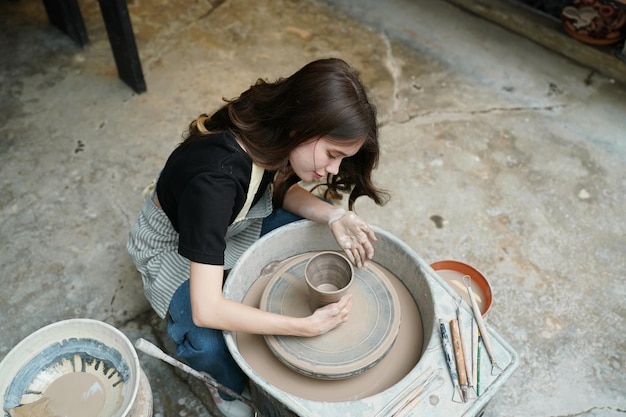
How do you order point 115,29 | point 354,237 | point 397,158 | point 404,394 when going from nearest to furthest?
1. point 404,394
2. point 354,237
3. point 397,158
4. point 115,29

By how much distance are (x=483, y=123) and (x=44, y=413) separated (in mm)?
2341

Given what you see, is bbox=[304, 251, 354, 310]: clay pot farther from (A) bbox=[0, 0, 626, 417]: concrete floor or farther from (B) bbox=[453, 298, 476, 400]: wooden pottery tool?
(A) bbox=[0, 0, 626, 417]: concrete floor

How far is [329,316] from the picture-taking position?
1511 millimetres

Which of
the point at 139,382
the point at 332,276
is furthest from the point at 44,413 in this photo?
the point at 332,276

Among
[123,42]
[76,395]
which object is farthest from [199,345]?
[123,42]

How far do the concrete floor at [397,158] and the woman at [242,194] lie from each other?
439 mm

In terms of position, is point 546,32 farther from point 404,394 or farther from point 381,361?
point 404,394

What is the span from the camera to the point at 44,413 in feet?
4.97

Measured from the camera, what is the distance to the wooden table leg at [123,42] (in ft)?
9.09

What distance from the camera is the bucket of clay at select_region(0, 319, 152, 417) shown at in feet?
5.00

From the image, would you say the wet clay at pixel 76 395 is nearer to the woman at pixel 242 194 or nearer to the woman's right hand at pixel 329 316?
the woman at pixel 242 194

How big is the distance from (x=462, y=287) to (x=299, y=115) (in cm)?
95

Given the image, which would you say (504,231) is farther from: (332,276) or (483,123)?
(332,276)

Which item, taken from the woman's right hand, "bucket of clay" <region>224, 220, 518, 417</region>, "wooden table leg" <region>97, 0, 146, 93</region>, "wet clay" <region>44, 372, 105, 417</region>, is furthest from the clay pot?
"wooden table leg" <region>97, 0, 146, 93</region>
